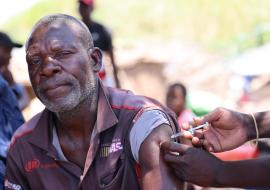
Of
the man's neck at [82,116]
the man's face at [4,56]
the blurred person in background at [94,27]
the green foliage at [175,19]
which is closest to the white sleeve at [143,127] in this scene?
the man's neck at [82,116]

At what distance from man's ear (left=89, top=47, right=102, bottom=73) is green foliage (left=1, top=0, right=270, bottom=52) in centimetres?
1224

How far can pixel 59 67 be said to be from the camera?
3.57m

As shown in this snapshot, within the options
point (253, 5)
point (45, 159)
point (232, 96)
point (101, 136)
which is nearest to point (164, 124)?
point (101, 136)

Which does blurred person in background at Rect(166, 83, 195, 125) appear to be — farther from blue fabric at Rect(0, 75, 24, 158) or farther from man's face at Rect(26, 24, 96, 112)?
man's face at Rect(26, 24, 96, 112)

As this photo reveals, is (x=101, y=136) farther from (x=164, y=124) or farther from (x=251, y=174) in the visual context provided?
(x=251, y=174)

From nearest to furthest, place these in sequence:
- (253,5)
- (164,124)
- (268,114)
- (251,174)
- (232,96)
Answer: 1. (251,174)
2. (164,124)
3. (268,114)
4. (232,96)
5. (253,5)

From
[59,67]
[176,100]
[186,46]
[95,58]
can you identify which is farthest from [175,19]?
[59,67]

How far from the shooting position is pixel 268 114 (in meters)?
3.90

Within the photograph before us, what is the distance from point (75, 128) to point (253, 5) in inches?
569

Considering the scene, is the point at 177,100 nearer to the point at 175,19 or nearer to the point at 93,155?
the point at 93,155

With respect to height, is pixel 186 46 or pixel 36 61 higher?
pixel 36 61

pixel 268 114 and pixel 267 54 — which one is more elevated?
pixel 268 114

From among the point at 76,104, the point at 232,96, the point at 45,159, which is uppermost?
the point at 76,104

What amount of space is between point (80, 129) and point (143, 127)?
1.32ft
